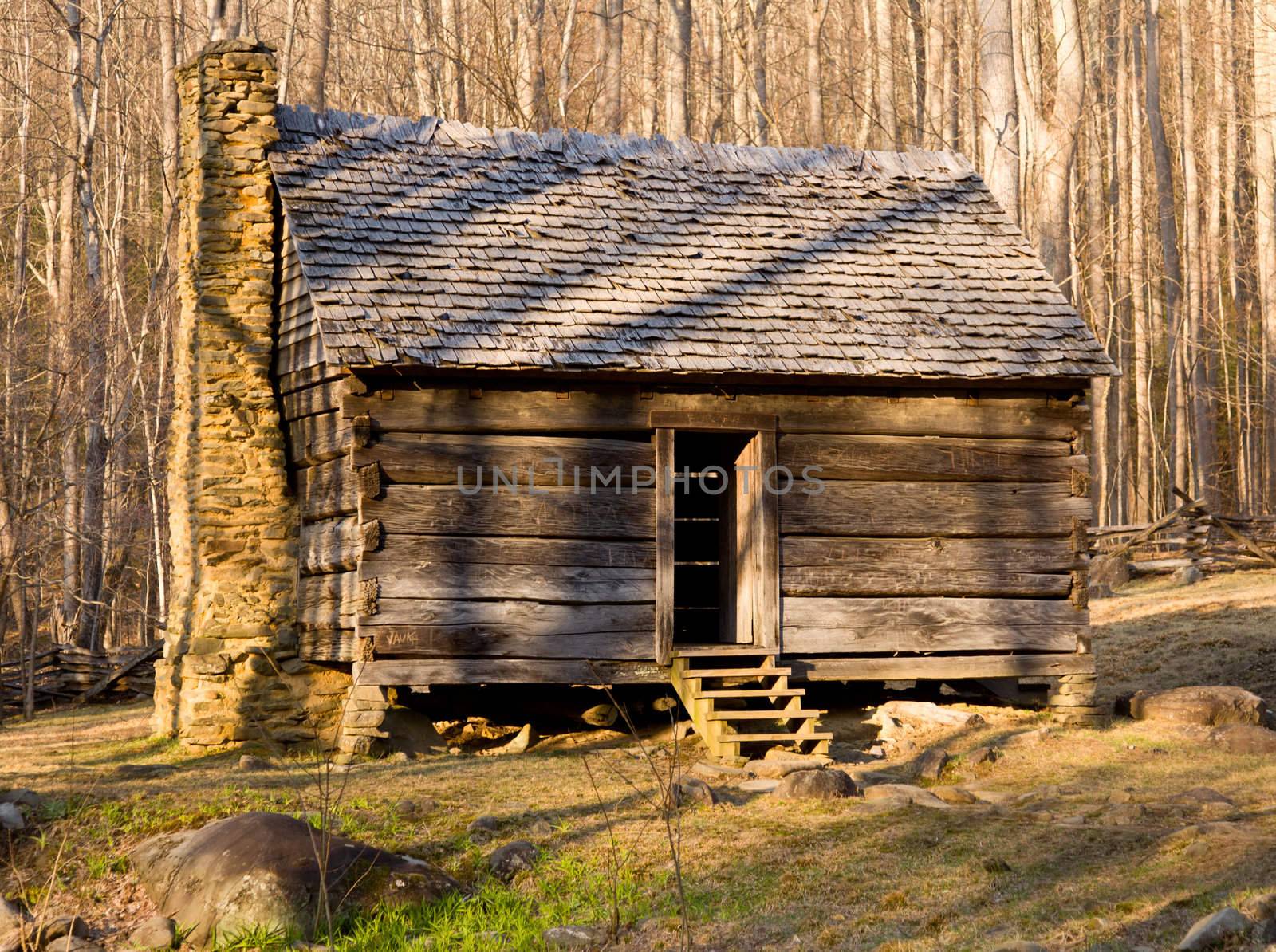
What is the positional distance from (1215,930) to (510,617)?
6.17 metres

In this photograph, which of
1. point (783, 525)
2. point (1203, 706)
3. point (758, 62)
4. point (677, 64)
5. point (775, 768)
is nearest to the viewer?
point (775, 768)

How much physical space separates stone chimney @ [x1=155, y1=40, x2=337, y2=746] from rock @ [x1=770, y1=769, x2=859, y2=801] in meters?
4.33

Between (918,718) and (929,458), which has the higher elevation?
(929,458)

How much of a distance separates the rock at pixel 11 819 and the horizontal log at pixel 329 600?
3.08 m

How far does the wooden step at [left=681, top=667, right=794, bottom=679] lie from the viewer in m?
10.6

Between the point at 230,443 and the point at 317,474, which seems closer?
the point at 317,474

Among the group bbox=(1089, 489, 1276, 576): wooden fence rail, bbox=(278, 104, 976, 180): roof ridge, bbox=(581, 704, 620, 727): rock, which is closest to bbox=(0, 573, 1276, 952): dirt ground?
bbox=(581, 704, 620, 727): rock

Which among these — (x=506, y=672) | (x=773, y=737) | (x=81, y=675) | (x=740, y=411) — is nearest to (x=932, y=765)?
(x=773, y=737)

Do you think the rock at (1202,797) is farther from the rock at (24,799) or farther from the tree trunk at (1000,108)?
the tree trunk at (1000,108)

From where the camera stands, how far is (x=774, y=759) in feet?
33.8

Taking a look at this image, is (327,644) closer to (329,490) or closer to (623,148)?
(329,490)

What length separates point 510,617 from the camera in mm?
10586

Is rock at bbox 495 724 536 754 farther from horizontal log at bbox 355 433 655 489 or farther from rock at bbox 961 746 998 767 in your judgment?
rock at bbox 961 746 998 767

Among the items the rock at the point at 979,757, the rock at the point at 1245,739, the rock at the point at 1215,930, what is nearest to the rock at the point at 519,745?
the rock at the point at 979,757
